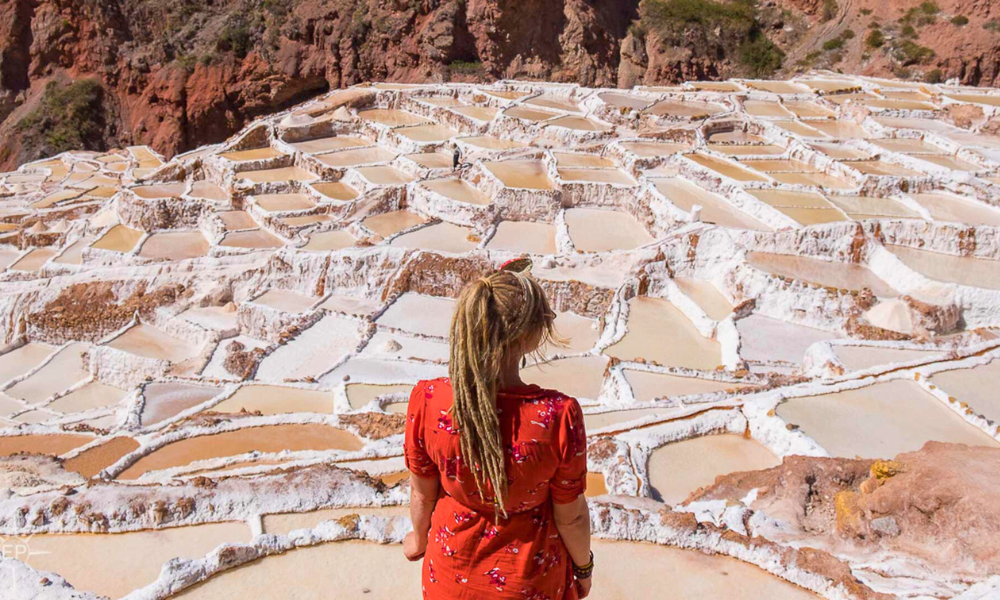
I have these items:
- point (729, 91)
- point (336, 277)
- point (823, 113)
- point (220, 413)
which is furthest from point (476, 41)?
point (220, 413)

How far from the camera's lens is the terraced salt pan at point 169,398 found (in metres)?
8.70

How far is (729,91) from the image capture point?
19.5 m

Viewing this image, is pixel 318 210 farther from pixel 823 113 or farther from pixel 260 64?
pixel 260 64

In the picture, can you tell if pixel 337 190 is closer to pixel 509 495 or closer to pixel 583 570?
pixel 583 570

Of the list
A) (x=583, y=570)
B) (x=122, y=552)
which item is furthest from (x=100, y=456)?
(x=583, y=570)

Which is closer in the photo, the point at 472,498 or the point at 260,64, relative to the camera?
the point at 472,498

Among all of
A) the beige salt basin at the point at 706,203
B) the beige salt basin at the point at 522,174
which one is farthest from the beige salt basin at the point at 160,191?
the beige salt basin at the point at 706,203

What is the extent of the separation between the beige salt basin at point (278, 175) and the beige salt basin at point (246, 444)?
10503 millimetres

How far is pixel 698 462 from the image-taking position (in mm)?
5902

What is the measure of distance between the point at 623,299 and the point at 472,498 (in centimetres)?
→ 855

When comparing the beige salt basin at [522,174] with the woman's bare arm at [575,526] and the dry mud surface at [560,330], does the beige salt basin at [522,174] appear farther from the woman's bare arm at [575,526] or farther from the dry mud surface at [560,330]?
the woman's bare arm at [575,526]

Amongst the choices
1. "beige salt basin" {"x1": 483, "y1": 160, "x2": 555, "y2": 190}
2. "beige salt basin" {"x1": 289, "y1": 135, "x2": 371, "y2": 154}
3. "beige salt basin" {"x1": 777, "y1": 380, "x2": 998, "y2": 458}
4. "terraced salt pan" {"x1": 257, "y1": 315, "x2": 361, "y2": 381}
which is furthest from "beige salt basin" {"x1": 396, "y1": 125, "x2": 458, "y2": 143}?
"beige salt basin" {"x1": 777, "y1": 380, "x2": 998, "y2": 458}

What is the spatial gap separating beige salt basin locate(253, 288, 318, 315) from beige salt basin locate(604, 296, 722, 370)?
526 centimetres

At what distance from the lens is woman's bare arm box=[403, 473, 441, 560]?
7.91 ft
